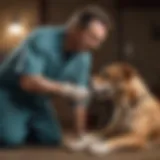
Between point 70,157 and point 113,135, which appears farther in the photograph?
point 113,135

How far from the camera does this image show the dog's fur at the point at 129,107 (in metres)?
1.82

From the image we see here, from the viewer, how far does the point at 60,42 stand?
1811mm

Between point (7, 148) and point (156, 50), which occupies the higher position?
point (156, 50)

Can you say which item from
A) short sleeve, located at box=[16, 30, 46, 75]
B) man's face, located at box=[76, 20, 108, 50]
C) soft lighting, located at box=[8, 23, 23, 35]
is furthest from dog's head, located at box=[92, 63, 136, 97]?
soft lighting, located at box=[8, 23, 23, 35]

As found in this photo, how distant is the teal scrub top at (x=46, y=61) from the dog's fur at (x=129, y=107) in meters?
0.08

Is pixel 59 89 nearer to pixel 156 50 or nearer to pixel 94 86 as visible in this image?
Result: pixel 94 86

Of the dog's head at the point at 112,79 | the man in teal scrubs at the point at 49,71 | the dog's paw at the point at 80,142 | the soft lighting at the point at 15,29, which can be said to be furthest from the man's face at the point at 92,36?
the dog's paw at the point at 80,142

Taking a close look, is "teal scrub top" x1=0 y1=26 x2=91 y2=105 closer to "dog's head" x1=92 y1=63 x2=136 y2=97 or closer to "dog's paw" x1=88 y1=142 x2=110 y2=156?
"dog's head" x1=92 y1=63 x2=136 y2=97

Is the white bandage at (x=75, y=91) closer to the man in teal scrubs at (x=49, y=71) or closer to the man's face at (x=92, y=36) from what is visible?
the man in teal scrubs at (x=49, y=71)

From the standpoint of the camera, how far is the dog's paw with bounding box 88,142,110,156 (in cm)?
178

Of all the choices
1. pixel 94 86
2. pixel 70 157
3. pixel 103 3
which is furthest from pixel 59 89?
pixel 103 3

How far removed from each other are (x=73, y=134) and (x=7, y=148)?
0.26 meters

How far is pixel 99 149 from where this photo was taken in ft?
5.89


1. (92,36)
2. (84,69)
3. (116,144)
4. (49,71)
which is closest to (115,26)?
(92,36)
